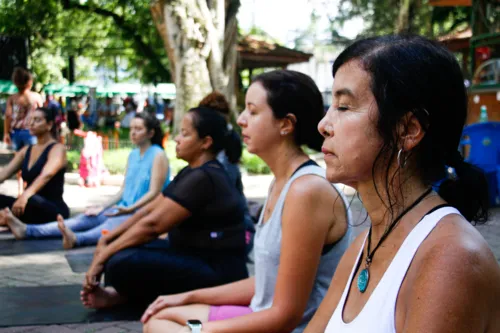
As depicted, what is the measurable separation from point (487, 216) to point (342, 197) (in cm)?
96

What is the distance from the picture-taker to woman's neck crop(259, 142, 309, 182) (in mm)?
3020

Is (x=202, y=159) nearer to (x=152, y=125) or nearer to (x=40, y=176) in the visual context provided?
(x=152, y=125)

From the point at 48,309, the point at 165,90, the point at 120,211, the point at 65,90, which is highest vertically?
the point at 120,211

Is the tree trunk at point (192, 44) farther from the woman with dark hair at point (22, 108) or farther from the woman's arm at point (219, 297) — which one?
the woman's arm at point (219, 297)

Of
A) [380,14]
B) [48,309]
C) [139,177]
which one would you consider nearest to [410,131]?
[48,309]

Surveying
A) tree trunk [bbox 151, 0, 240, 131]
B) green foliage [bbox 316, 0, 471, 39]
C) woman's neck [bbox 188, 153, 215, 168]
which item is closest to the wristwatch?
woman's neck [bbox 188, 153, 215, 168]

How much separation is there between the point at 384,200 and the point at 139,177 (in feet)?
18.0

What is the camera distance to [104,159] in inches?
602

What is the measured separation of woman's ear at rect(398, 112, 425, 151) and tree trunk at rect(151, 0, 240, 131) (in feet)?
47.9

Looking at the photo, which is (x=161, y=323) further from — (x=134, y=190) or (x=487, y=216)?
(x=134, y=190)

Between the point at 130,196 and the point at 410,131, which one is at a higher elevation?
Result: the point at 410,131

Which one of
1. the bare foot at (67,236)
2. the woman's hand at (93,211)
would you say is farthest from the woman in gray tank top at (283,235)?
the woman's hand at (93,211)

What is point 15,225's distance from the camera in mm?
7625

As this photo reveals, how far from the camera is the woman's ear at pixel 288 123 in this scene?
9.97 ft
